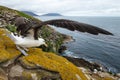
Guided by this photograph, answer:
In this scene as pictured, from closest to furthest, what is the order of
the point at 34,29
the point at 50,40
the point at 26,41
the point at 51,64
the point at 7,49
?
the point at 34,29 → the point at 26,41 → the point at 51,64 → the point at 7,49 → the point at 50,40

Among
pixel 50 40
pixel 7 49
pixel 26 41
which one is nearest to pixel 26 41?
pixel 26 41


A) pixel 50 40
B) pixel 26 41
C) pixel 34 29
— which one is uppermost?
pixel 34 29

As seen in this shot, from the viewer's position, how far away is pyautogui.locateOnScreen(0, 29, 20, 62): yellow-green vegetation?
9.12m

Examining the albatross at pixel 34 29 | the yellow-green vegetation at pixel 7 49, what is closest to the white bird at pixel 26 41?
the albatross at pixel 34 29

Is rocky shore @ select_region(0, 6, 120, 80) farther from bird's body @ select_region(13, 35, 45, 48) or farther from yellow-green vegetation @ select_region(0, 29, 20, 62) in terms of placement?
bird's body @ select_region(13, 35, 45, 48)

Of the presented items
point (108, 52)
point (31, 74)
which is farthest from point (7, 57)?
point (108, 52)

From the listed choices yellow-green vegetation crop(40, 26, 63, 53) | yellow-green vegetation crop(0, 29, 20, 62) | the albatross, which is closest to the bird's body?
the albatross

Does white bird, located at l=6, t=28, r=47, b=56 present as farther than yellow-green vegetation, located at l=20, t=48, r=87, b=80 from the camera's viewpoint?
No

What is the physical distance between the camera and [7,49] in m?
9.83

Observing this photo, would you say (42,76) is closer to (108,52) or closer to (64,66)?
(64,66)

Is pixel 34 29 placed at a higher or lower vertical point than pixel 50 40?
higher

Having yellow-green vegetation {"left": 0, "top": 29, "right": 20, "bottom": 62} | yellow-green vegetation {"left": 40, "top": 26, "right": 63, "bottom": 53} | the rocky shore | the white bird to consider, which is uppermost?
the white bird

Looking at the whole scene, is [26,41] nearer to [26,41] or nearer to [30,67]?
[26,41]

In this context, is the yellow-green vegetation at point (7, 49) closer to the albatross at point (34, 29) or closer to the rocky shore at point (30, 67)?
the rocky shore at point (30, 67)
